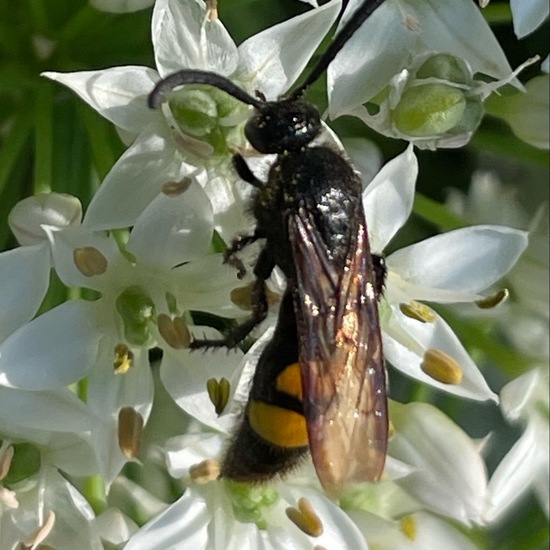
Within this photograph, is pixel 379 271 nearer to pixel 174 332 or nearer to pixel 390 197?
pixel 390 197

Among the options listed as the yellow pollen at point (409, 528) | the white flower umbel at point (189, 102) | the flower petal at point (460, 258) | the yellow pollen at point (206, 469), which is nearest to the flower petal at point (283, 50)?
the white flower umbel at point (189, 102)

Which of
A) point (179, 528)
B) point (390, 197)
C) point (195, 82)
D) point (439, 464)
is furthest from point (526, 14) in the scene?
point (179, 528)

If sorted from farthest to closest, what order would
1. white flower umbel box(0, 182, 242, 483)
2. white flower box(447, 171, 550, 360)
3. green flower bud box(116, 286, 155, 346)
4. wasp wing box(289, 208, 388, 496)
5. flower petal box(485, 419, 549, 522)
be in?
white flower box(447, 171, 550, 360) → flower petal box(485, 419, 549, 522) → green flower bud box(116, 286, 155, 346) → white flower umbel box(0, 182, 242, 483) → wasp wing box(289, 208, 388, 496)

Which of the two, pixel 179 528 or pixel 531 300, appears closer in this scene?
pixel 179 528

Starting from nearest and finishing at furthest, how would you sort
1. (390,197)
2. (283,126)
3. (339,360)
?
(339,360) → (283,126) → (390,197)

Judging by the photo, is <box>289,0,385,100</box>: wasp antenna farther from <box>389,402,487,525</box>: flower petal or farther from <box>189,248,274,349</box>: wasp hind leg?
<box>389,402,487,525</box>: flower petal

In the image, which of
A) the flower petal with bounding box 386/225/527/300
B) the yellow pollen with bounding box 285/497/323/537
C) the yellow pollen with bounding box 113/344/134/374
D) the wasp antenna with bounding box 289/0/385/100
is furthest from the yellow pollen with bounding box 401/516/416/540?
the wasp antenna with bounding box 289/0/385/100

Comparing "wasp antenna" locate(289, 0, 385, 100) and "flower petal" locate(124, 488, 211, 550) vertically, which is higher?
"wasp antenna" locate(289, 0, 385, 100)
